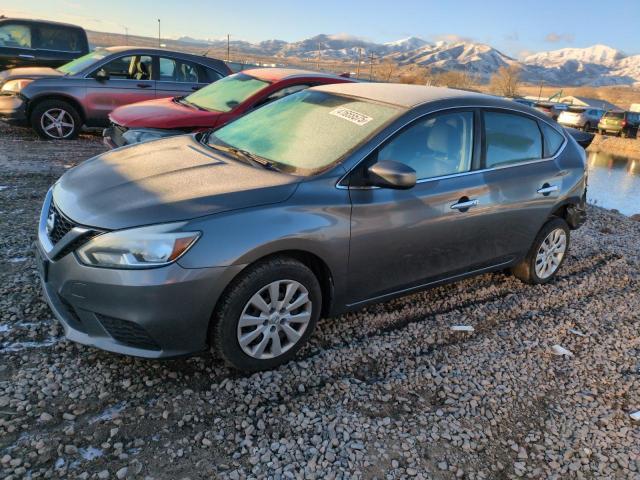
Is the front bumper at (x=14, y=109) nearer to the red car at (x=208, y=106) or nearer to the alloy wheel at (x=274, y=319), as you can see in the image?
the red car at (x=208, y=106)

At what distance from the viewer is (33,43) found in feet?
40.4

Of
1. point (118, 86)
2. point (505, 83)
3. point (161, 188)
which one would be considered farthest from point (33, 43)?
point (505, 83)

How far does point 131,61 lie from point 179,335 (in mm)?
7942

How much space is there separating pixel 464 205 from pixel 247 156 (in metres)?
1.60

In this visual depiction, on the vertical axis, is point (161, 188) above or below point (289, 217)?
above

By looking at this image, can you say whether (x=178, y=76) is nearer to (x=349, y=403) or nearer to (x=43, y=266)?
(x=43, y=266)

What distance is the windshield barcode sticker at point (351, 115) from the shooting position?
361 centimetres

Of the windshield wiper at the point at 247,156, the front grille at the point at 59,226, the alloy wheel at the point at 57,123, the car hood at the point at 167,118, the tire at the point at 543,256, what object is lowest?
the tire at the point at 543,256

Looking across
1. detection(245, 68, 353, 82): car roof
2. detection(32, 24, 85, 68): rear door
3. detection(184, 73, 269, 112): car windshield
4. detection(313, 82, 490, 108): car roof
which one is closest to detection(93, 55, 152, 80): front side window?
detection(184, 73, 269, 112): car windshield

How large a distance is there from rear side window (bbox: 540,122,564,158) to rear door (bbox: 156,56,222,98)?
21.9 ft

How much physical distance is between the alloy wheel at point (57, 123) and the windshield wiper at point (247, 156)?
6.48m

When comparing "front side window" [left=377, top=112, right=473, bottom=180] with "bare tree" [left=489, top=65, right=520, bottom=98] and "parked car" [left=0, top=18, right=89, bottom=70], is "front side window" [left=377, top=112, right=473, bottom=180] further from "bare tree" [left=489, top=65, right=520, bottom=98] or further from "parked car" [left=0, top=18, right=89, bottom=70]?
"bare tree" [left=489, top=65, right=520, bottom=98]

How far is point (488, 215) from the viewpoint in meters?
4.00

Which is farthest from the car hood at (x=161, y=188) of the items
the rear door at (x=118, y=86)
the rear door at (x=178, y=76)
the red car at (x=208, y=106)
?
the rear door at (x=178, y=76)
